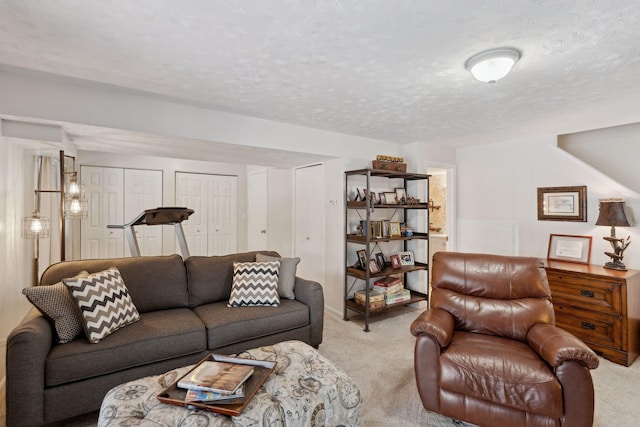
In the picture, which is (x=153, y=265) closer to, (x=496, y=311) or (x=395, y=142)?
(x=496, y=311)

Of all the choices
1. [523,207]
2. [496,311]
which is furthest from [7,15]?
[523,207]

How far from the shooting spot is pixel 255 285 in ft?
8.76

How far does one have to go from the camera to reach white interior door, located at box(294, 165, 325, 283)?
4.21 metres

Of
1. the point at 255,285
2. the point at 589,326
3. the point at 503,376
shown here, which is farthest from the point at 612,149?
the point at 255,285

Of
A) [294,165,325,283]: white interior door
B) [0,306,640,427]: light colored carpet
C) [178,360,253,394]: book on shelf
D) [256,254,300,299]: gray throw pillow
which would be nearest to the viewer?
[178,360,253,394]: book on shelf

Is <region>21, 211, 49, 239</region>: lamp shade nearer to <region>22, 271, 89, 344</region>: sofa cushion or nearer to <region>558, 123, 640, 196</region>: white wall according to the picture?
<region>22, 271, 89, 344</region>: sofa cushion

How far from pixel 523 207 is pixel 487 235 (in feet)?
1.94

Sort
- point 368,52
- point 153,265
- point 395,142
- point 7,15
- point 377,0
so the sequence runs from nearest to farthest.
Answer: point 377,0, point 7,15, point 368,52, point 153,265, point 395,142

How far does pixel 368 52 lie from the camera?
71.7 inches

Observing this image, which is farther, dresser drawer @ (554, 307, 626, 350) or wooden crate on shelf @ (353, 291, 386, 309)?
wooden crate on shelf @ (353, 291, 386, 309)

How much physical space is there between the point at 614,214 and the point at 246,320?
362cm

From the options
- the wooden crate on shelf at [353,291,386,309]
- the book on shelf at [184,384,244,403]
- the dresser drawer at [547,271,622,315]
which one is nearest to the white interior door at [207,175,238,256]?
the wooden crate on shelf at [353,291,386,309]

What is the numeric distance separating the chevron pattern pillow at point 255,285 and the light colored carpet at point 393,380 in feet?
2.49

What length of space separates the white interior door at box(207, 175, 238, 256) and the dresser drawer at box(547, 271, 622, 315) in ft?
16.7
